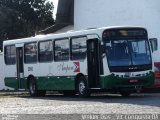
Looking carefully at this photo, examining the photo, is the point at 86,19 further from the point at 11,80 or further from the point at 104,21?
the point at 11,80

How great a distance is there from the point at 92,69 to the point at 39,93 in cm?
538

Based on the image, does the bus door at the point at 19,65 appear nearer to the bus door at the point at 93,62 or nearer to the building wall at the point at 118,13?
the bus door at the point at 93,62

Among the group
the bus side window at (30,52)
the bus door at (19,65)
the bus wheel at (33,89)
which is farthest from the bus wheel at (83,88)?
the bus door at (19,65)

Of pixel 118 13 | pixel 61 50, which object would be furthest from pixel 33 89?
pixel 118 13

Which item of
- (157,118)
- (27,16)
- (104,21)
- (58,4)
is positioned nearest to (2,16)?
(27,16)

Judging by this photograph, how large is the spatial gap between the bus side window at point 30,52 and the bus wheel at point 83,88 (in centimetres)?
404

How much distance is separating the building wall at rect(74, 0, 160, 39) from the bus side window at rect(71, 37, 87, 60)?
11.3 m

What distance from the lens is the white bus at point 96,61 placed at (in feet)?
75.2

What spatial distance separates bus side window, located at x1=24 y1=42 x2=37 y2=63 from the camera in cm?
2786

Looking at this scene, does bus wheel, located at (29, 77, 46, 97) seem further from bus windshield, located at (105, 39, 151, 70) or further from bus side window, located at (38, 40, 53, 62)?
bus windshield, located at (105, 39, 151, 70)

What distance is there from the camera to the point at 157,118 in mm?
14633

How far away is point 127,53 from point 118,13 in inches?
613

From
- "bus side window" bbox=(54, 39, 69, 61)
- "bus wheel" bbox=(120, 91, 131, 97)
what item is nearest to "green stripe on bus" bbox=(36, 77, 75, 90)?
"bus side window" bbox=(54, 39, 69, 61)

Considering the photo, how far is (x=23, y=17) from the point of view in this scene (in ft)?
207
